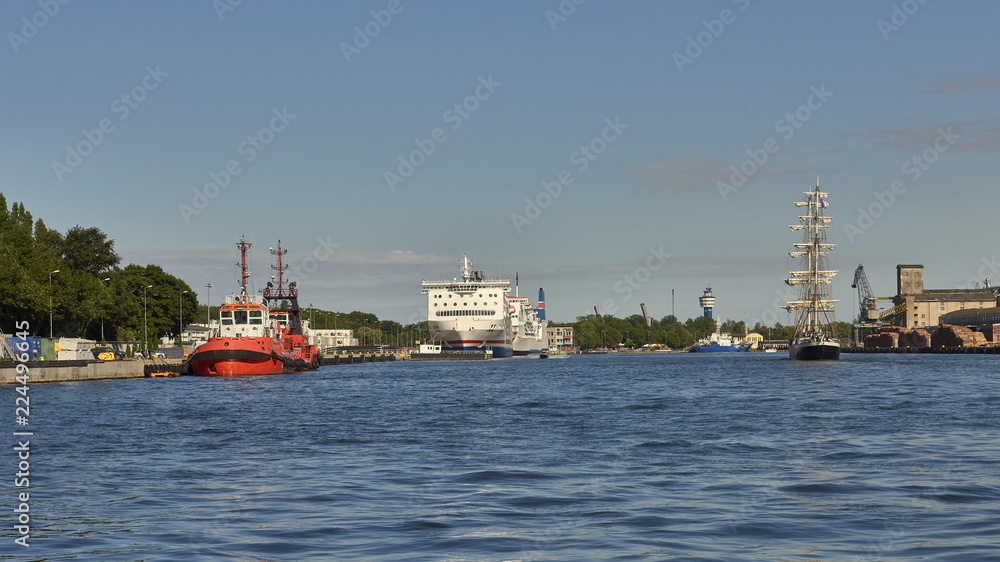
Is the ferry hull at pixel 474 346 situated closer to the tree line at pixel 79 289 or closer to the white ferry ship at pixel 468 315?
the white ferry ship at pixel 468 315

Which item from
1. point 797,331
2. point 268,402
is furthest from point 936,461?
point 797,331

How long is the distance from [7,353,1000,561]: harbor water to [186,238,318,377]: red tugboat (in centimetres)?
3862

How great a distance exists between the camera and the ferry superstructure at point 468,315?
500ft

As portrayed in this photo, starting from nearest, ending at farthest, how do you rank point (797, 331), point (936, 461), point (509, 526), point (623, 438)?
point (509, 526) < point (936, 461) < point (623, 438) < point (797, 331)

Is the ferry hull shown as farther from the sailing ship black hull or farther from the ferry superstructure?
the sailing ship black hull

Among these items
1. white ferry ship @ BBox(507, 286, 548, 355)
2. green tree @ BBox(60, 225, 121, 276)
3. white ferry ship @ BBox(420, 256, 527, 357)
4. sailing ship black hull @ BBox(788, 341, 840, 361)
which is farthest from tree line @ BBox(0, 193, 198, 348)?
→ sailing ship black hull @ BBox(788, 341, 840, 361)

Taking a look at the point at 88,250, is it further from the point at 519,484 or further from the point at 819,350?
the point at 519,484

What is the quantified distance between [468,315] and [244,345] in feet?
239

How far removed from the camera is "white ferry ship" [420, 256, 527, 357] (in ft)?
500

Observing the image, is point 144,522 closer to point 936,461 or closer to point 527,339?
point 936,461

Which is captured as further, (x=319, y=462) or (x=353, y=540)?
(x=319, y=462)

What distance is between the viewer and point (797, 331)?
482ft

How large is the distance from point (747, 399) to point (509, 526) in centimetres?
3441

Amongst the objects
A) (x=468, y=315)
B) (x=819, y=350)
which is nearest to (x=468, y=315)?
(x=468, y=315)
